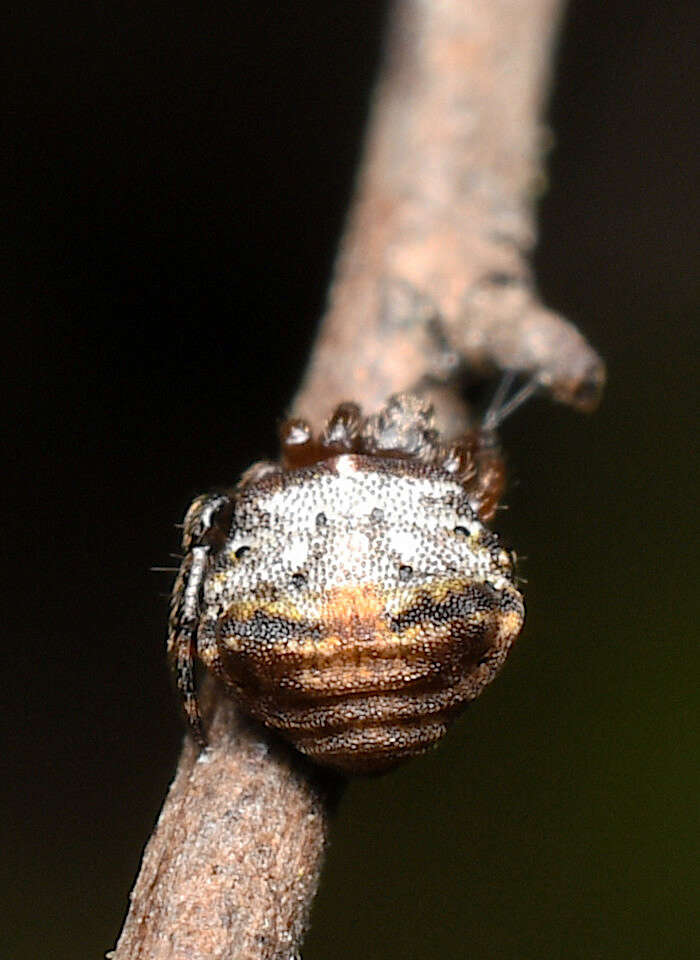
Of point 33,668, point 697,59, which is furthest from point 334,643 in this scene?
point 697,59

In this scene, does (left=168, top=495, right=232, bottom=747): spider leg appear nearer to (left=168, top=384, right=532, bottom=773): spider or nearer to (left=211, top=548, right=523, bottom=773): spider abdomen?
(left=168, top=384, right=532, bottom=773): spider

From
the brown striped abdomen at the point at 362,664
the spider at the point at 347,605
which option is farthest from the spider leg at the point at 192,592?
the brown striped abdomen at the point at 362,664

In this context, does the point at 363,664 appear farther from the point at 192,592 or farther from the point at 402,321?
the point at 402,321

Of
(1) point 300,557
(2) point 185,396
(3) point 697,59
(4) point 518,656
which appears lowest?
(1) point 300,557

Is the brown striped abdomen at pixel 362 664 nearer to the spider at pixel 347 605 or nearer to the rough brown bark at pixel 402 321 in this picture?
the spider at pixel 347 605

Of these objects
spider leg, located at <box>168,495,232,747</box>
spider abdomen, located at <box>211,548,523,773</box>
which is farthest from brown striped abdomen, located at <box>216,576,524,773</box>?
spider leg, located at <box>168,495,232,747</box>

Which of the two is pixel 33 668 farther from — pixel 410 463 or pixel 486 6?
pixel 486 6

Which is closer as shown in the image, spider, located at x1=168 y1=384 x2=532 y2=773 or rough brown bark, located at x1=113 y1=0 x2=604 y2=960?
rough brown bark, located at x1=113 y1=0 x2=604 y2=960
